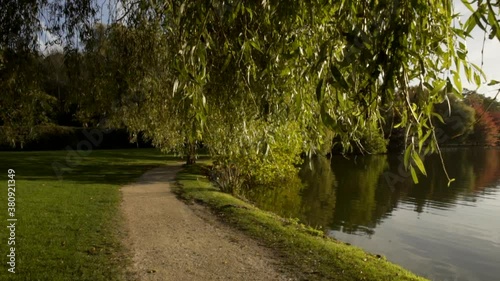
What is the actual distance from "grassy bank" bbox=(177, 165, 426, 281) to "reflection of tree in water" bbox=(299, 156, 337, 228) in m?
2.02

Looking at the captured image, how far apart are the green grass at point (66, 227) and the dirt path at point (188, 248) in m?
0.41

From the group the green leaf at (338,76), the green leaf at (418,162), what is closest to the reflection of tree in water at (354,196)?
the green leaf at (418,162)

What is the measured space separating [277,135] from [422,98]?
3.34 m

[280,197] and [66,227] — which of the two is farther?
[280,197]

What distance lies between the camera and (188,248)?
8.72 m

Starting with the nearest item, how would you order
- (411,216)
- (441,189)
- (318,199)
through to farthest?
1. (411,216)
2. (318,199)
3. (441,189)

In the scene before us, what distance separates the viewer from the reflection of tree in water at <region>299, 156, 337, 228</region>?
15430mm

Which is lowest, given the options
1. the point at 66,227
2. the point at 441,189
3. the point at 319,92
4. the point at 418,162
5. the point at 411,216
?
the point at 411,216

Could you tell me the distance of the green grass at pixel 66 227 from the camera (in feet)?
22.4

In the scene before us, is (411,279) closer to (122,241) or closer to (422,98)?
(122,241)

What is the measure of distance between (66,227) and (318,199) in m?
12.4

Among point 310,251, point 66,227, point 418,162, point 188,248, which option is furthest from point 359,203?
point 418,162

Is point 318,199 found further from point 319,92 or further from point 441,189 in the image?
point 319,92

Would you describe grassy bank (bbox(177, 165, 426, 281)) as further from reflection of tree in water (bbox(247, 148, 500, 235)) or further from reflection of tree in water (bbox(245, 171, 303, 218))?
reflection of tree in water (bbox(245, 171, 303, 218))
